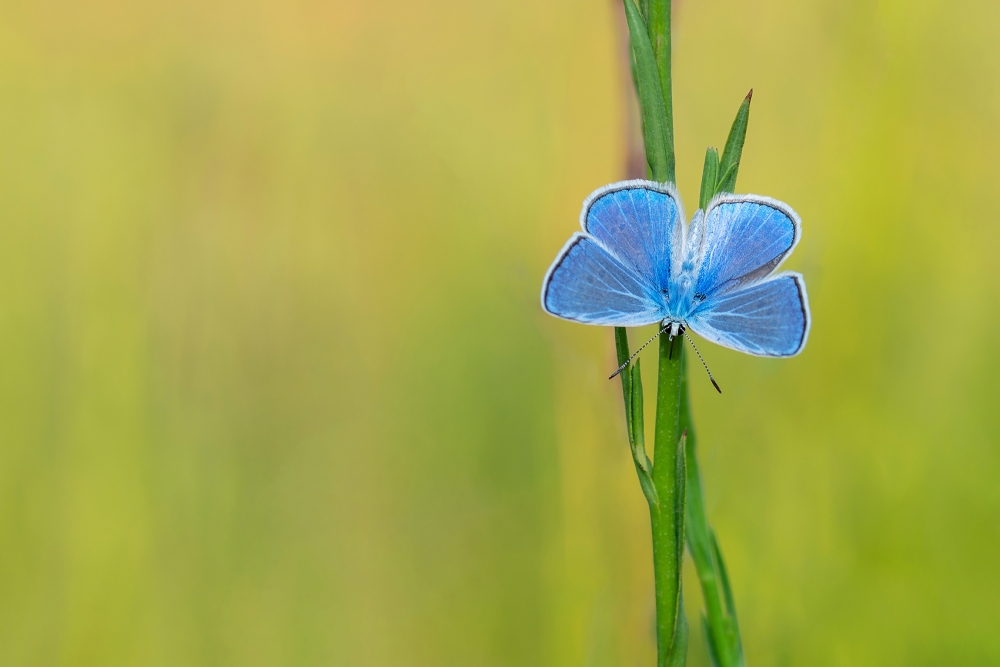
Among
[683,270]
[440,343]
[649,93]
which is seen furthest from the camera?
[440,343]

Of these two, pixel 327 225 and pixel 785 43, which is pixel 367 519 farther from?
pixel 785 43

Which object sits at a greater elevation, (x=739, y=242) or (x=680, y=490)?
(x=739, y=242)

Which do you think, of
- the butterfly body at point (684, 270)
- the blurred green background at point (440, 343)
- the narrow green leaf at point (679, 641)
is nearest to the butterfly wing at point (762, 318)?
the butterfly body at point (684, 270)

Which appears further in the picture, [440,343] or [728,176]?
[440,343]

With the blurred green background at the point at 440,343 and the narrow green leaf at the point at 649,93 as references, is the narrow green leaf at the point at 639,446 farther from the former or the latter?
the blurred green background at the point at 440,343

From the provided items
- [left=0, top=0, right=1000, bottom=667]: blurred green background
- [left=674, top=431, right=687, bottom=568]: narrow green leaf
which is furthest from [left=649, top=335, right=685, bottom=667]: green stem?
[left=0, top=0, right=1000, bottom=667]: blurred green background

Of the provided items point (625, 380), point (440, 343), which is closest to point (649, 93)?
point (625, 380)

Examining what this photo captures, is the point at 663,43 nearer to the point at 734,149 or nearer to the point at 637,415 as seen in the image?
the point at 734,149

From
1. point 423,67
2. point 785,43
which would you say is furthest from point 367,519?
point 785,43
